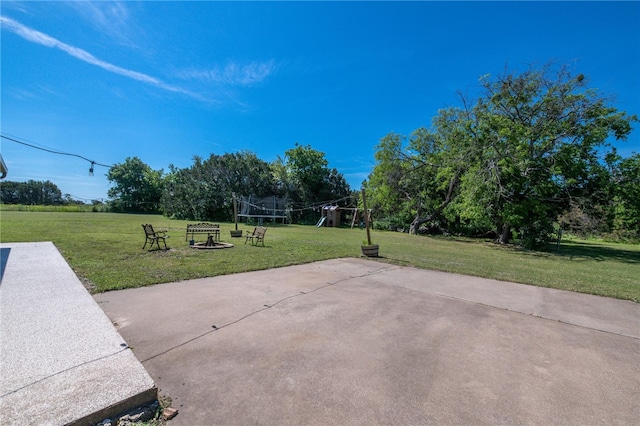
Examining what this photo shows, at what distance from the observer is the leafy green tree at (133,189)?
4641 centimetres

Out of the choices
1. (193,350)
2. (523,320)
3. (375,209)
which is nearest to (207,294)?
(193,350)

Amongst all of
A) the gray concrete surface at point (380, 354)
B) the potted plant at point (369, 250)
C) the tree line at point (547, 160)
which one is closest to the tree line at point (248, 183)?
the tree line at point (547, 160)

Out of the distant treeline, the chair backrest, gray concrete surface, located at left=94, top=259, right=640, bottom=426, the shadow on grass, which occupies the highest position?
the distant treeline

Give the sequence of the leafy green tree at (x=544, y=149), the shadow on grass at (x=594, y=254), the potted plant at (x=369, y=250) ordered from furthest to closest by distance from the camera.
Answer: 1. the leafy green tree at (x=544, y=149)
2. the shadow on grass at (x=594, y=254)
3. the potted plant at (x=369, y=250)

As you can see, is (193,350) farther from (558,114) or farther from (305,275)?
(558,114)

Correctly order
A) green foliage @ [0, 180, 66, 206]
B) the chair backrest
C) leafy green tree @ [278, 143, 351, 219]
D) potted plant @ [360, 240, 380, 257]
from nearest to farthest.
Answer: the chair backrest < potted plant @ [360, 240, 380, 257] < leafy green tree @ [278, 143, 351, 219] < green foliage @ [0, 180, 66, 206]

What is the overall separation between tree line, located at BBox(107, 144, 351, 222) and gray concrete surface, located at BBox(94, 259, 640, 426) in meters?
24.5

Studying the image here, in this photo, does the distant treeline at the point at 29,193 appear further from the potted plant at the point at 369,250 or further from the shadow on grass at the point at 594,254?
the shadow on grass at the point at 594,254

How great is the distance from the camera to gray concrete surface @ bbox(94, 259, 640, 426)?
213 cm

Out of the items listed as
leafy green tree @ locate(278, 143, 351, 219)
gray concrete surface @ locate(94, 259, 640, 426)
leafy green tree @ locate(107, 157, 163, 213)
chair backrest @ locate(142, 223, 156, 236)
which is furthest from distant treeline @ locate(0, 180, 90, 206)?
gray concrete surface @ locate(94, 259, 640, 426)

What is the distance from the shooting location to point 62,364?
240cm

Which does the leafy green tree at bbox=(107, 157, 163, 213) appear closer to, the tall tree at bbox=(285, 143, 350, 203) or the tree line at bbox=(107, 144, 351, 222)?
the tree line at bbox=(107, 144, 351, 222)

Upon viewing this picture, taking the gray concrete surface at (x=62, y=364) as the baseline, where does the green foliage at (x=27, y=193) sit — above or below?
above

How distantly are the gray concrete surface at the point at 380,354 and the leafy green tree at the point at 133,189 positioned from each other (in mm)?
48971
